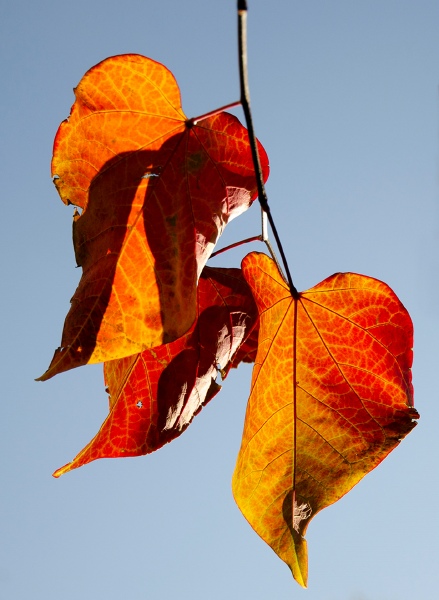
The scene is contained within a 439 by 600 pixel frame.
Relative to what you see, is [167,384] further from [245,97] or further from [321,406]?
[245,97]

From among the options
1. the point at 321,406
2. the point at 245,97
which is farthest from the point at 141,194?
the point at 321,406

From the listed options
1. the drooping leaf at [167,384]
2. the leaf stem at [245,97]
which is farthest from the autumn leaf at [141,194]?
the drooping leaf at [167,384]

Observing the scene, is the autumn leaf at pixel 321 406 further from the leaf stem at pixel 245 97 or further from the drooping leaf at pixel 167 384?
the leaf stem at pixel 245 97

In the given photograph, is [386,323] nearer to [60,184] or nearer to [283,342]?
[283,342]

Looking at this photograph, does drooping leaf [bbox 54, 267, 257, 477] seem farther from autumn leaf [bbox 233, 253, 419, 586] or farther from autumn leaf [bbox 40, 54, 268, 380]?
autumn leaf [bbox 40, 54, 268, 380]

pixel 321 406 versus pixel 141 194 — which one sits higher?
pixel 141 194

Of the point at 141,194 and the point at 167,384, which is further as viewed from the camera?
the point at 167,384
